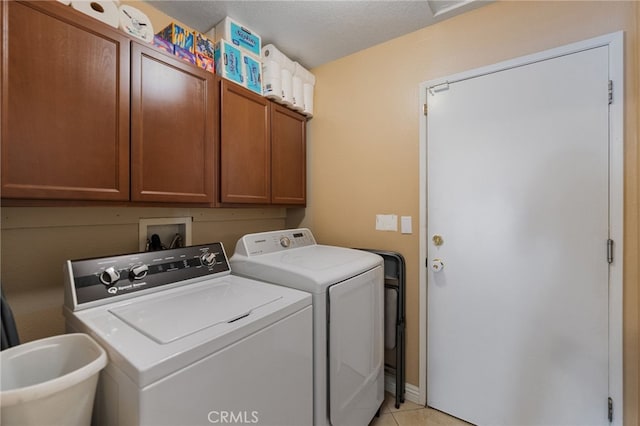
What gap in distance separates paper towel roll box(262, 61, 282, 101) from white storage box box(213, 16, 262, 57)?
96 mm

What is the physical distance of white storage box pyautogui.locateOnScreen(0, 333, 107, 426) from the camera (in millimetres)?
656

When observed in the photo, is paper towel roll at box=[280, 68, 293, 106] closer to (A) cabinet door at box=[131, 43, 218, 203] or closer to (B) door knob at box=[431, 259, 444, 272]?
(A) cabinet door at box=[131, 43, 218, 203]

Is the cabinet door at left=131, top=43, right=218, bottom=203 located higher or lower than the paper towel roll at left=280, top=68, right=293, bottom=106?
lower

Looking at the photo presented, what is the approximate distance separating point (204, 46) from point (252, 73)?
12.1 inches

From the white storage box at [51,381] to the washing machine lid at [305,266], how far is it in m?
0.74

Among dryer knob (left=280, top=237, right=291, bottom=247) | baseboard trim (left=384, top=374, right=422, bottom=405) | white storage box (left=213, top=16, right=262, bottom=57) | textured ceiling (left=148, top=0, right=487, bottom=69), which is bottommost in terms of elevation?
baseboard trim (left=384, top=374, right=422, bottom=405)

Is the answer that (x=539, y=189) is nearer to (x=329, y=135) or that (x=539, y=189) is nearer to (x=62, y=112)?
(x=329, y=135)

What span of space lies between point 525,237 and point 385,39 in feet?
5.25

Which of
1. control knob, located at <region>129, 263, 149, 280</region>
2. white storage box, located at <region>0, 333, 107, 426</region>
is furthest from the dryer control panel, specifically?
white storage box, located at <region>0, 333, 107, 426</region>

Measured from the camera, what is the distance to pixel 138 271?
1.22m

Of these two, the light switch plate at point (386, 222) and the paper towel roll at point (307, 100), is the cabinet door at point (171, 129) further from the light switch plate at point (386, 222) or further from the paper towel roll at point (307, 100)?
the light switch plate at point (386, 222)

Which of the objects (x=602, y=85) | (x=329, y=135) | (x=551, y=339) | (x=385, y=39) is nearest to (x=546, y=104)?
(x=602, y=85)

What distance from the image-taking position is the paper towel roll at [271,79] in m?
1.87

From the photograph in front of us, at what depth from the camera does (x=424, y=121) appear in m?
1.81
